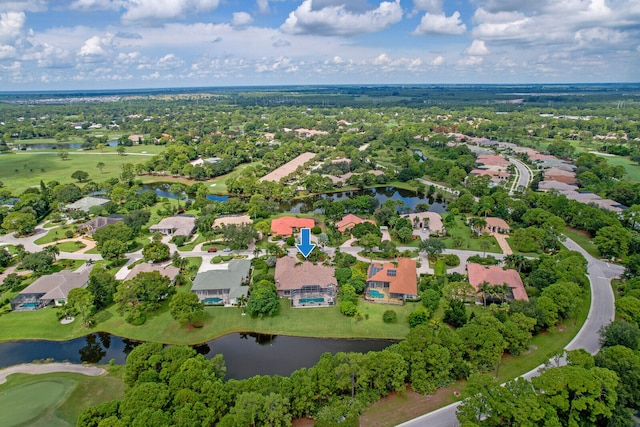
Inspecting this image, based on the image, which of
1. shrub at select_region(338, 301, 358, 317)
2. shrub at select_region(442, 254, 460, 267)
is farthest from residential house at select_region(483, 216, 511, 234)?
shrub at select_region(338, 301, 358, 317)

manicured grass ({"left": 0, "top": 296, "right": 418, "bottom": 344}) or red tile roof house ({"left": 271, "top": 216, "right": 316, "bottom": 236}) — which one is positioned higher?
red tile roof house ({"left": 271, "top": 216, "right": 316, "bottom": 236})

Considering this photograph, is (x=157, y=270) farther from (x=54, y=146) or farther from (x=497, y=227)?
(x=54, y=146)

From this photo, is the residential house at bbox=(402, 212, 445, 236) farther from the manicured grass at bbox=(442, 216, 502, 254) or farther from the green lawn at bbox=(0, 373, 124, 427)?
the green lawn at bbox=(0, 373, 124, 427)

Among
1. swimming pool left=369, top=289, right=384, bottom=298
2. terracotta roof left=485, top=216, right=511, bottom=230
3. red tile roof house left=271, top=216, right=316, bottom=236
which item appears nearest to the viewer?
swimming pool left=369, top=289, right=384, bottom=298

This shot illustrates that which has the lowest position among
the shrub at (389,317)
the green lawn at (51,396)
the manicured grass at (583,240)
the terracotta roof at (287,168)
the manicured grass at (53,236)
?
the green lawn at (51,396)

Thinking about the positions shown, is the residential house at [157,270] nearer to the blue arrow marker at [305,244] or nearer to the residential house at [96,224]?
the blue arrow marker at [305,244]

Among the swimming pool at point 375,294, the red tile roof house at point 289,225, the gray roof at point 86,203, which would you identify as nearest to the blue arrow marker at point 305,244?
the red tile roof house at point 289,225
